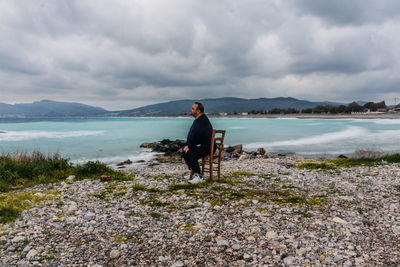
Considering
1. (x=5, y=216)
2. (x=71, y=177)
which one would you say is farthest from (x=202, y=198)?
(x=71, y=177)

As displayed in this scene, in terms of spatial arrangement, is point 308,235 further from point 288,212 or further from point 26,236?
point 26,236

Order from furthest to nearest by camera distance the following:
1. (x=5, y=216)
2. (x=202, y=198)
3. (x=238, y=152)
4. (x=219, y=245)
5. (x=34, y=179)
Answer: (x=238, y=152)
(x=34, y=179)
(x=202, y=198)
(x=5, y=216)
(x=219, y=245)

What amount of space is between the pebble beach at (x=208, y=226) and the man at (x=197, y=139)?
0.90m

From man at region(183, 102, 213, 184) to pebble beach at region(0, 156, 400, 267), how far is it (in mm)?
899

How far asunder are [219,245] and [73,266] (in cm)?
261

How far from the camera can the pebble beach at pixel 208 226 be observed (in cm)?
434

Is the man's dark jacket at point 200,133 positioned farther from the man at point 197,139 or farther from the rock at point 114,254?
the rock at point 114,254

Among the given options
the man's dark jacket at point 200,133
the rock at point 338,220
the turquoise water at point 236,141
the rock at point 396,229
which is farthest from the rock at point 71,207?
the turquoise water at point 236,141

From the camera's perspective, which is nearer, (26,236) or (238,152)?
(26,236)

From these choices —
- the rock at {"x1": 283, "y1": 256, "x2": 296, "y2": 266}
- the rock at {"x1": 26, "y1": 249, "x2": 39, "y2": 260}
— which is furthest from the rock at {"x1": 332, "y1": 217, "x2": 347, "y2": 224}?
the rock at {"x1": 26, "y1": 249, "x2": 39, "y2": 260}

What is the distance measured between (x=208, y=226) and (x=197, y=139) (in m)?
3.78

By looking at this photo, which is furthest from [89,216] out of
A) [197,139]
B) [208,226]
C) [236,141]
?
[236,141]

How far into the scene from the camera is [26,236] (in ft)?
16.8

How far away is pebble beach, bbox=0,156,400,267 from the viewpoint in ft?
14.2
